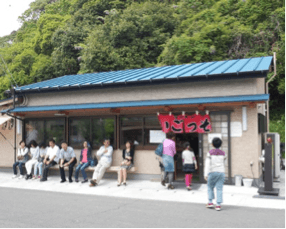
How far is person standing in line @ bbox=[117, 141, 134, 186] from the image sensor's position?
476 inches

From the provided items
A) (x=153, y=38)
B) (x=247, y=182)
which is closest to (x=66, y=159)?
(x=247, y=182)

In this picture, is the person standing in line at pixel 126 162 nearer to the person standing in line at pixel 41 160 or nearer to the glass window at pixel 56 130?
the glass window at pixel 56 130

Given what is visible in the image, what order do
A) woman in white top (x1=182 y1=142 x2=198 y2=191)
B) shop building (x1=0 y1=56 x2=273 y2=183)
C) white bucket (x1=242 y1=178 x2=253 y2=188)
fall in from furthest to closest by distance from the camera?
shop building (x1=0 y1=56 x2=273 y2=183)
woman in white top (x1=182 y1=142 x2=198 y2=191)
white bucket (x1=242 y1=178 x2=253 y2=188)

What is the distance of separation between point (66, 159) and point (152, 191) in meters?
4.28

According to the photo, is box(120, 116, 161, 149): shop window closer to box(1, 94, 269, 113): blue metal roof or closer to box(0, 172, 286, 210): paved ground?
box(1, 94, 269, 113): blue metal roof

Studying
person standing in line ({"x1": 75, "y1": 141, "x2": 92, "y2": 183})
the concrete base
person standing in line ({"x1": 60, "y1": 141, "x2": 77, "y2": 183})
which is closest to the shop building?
person standing in line ({"x1": 75, "y1": 141, "x2": 92, "y2": 183})

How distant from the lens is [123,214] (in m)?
7.84

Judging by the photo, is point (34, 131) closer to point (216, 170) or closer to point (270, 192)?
point (216, 170)

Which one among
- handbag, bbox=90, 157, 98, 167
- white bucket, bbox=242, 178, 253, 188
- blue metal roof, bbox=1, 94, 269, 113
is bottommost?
white bucket, bbox=242, 178, 253, 188

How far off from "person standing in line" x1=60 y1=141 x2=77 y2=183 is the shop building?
67 centimetres

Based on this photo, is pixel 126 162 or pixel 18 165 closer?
pixel 126 162

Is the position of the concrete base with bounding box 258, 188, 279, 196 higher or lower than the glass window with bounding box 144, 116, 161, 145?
lower

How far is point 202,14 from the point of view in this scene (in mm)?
28266

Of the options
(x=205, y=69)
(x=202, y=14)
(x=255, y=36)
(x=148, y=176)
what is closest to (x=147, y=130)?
(x=148, y=176)
